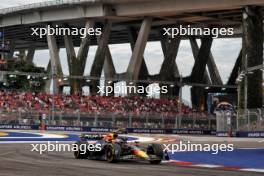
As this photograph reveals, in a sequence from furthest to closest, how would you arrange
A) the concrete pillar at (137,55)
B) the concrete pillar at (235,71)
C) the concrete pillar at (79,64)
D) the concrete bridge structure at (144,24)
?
the concrete pillar at (235,71) < the concrete pillar at (79,64) < the concrete pillar at (137,55) < the concrete bridge structure at (144,24)

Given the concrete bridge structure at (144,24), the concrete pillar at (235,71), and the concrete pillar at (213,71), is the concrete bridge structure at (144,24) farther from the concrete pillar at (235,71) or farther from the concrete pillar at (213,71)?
the concrete pillar at (213,71)

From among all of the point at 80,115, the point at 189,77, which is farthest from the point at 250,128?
the point at 189,77

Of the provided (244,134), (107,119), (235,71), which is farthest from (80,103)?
(235,71)

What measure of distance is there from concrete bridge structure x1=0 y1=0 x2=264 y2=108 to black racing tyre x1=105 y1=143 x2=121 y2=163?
38.2 metres

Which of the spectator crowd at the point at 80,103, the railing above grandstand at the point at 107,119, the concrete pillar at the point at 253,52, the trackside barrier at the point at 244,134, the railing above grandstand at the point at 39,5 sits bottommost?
the trackside barrier at the point at 244,134

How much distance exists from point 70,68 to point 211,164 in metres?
57.3

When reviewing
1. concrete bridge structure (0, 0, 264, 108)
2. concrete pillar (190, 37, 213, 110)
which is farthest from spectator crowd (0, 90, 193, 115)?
concrete pillar (190, 37, 213, 110)

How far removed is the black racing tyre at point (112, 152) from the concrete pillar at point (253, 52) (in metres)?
39.1

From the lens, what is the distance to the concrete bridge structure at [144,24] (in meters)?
58.2

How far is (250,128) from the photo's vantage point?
45.3m

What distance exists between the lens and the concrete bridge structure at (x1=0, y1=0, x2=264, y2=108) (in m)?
58.2

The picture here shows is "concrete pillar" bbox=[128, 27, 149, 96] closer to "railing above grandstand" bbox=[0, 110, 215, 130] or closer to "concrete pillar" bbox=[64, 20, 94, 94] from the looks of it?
"concrete pillar" bbox=[64, 20, 94, 94]

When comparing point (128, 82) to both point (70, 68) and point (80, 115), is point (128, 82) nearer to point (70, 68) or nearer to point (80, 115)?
point (70, 68)

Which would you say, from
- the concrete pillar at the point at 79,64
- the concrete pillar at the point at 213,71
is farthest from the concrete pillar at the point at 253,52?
the concrete pillar at the point at 213,71
